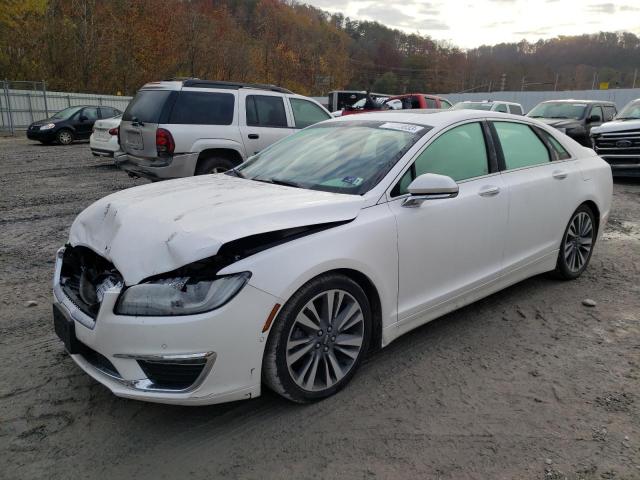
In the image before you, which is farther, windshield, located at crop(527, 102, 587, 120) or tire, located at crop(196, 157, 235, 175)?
windshield, located at crop(527, 102, 587, 120)

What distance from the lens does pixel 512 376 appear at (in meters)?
3.38

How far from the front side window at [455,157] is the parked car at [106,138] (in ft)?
36.5

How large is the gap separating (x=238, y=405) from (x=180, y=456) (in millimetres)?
501

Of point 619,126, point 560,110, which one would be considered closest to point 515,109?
point 560,110

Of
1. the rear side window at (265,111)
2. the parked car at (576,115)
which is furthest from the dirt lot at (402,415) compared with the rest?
the parked car at (576,115)

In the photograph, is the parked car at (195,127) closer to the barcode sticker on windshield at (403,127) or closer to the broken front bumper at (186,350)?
the barcode sticker on windshield at (403,127)

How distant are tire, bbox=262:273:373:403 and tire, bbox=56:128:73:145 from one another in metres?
19.7

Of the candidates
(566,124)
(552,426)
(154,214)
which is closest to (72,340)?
(154,214)

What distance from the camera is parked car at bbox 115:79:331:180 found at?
782 cm

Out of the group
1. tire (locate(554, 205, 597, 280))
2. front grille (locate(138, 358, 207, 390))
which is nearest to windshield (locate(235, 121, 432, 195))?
front grille (locate(138, 358, 207, 390))

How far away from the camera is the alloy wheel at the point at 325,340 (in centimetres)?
290

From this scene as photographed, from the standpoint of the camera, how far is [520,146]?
4.46 metres

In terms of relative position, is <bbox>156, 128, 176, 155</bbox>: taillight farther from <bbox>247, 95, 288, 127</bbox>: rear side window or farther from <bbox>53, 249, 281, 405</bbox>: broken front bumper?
<bbox>53, 249, 281, 405</bbox>: broken front bumper

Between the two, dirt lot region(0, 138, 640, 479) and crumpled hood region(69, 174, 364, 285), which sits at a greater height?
crumpled hood region(69, 174, 364, 285)
